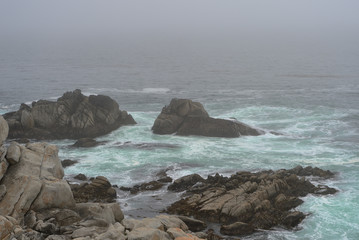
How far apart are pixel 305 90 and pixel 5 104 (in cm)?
5538

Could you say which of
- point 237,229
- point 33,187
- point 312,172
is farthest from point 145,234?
point 312,172

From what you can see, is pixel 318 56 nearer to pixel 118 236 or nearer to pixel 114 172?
pixel 114 172

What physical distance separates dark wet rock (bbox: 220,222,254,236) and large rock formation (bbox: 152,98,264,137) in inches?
1098

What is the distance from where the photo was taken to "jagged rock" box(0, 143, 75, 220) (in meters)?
31.2

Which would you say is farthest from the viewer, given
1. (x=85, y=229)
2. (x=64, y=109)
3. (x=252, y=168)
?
(x=64, y=109)

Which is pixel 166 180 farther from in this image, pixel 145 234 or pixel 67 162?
pixel 145 234

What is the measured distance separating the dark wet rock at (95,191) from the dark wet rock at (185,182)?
532 cm

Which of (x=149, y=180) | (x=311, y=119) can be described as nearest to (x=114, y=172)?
(x=149, y=180)

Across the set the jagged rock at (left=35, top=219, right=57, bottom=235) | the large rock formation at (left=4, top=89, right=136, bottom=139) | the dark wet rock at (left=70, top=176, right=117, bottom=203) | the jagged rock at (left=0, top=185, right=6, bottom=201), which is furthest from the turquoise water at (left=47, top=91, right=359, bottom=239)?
the jagged rock at (left=35, top=219, right=57, bottom=235)

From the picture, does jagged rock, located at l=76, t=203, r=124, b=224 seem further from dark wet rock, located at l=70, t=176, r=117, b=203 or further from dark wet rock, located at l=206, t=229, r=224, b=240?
dark wet rock, located at l=70, t=176, r=117, b=203

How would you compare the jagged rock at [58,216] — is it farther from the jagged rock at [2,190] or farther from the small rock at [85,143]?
the small rock at [85,143]

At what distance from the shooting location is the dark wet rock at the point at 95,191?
43188mm

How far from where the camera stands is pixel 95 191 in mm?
44438

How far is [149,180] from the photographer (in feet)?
159
